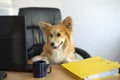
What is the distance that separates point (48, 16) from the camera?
1876 millimetres

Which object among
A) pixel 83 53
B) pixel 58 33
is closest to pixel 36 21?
pixel 58 33

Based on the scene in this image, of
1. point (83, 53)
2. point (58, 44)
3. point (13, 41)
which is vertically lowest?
point (83, 53)

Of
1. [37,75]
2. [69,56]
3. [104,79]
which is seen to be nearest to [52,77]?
[37,75]

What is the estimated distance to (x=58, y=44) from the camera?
1.47 meters

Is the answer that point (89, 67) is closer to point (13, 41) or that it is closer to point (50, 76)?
point (50, 76)

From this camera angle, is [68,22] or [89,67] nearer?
[89,67]

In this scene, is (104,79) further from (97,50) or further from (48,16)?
(97,50)

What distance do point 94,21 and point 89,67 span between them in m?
1.36

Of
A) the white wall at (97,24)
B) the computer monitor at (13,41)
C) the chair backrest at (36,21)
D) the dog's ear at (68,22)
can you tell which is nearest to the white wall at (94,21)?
the white wall at (97,24)

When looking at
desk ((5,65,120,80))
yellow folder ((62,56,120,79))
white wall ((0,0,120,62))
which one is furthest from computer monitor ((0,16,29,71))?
white wall ((0,0,120,62))

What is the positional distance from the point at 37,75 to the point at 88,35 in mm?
1492

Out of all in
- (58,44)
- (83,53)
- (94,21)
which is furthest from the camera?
(94,21)

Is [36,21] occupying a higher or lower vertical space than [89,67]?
higher

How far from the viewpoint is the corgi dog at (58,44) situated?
148cm
